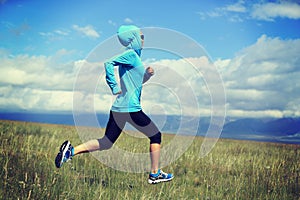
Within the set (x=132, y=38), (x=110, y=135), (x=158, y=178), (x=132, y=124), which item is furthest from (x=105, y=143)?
(x=132, y=38)

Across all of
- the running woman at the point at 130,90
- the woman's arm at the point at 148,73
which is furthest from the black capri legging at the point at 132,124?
the woman's arm at the point at 148,73

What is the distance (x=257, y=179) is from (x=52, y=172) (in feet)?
5.04

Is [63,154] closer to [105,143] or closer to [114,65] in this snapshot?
[105,143]

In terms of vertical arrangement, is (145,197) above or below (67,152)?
below

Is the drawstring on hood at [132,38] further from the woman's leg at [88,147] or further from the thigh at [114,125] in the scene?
the woman's leg at [88,147]

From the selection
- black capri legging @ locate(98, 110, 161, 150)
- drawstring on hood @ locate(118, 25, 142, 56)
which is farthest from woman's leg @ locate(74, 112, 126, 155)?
drawstring on hood @ locate(118, 25, 142, 56)

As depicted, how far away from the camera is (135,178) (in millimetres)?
3008

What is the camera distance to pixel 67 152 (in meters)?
2.82

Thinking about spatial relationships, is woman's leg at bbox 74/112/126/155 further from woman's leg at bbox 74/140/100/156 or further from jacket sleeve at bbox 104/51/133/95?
jacket sleeve at bbox 104/51/133/95

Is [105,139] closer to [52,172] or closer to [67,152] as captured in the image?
[67,152]

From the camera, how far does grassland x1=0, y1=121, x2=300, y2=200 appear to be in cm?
273

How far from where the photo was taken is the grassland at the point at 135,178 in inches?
107

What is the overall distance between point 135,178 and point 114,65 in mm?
897

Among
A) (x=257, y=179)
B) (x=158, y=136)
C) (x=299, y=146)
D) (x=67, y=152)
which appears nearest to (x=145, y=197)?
(x=158, y=136)
